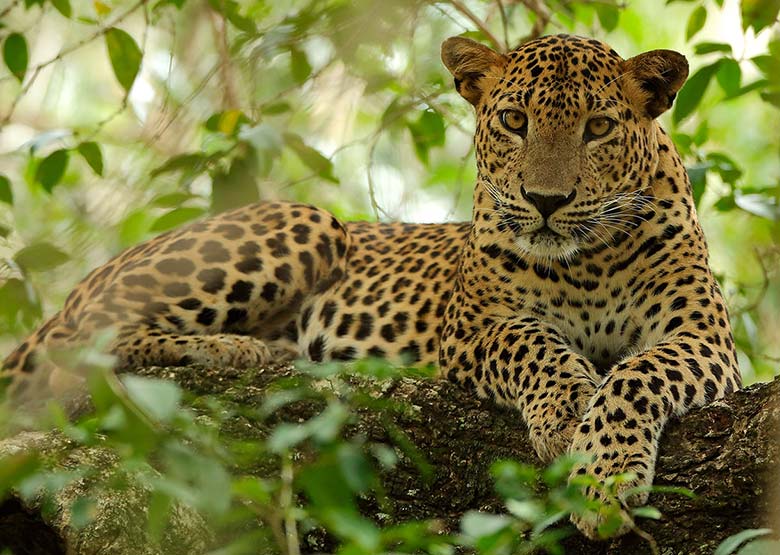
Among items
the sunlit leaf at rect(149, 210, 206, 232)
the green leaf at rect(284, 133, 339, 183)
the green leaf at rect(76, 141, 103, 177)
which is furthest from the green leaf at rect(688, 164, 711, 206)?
the green leaf at rect(76, 141, 103, 177)

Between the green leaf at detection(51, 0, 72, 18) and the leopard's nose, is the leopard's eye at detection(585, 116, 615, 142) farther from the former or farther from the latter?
the green leaf at detection(51, 0, 72, 18)

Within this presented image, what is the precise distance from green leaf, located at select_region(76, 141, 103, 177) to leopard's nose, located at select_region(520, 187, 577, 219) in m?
2.47

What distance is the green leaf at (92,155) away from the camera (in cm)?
671

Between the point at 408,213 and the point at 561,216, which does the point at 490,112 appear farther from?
the point at 408,213

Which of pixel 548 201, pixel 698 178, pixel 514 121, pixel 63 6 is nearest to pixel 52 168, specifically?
pixel 63 6

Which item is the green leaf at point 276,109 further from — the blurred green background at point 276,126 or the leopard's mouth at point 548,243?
the leopard's mouth at point 548,243

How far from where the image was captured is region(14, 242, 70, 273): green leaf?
6.29 meters

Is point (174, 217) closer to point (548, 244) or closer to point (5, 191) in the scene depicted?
point (5, 191)

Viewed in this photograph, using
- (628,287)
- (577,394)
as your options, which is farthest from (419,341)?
(577,394)

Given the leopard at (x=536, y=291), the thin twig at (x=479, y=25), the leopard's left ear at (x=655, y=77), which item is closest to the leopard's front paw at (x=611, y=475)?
the leopard at (x=536, y=291)

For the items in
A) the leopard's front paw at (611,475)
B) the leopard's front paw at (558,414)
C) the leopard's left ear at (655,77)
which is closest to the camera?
the leopard's front paw at (611,475)

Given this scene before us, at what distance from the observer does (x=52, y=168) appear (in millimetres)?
6938

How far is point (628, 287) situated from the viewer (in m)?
6.64

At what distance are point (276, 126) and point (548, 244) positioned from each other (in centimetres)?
243
